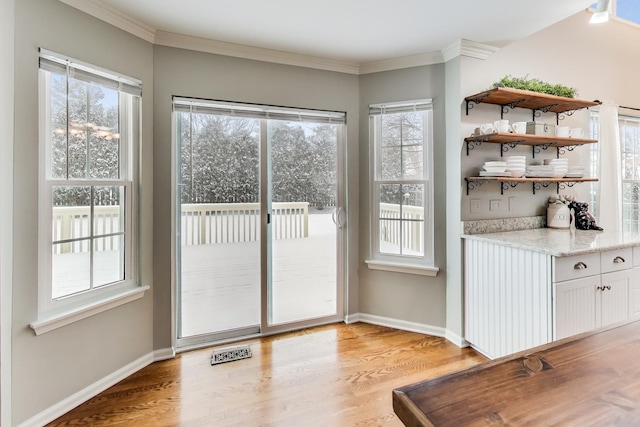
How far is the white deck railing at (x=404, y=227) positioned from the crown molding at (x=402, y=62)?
123 cm

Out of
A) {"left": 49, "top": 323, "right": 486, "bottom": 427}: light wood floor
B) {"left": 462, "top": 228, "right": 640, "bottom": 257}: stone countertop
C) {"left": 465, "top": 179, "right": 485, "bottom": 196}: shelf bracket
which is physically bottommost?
{"left": 49, "top": 323, "right": 486, "bottom": 427}: light wood floor

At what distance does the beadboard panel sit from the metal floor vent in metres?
1.77

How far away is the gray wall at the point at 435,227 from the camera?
9.25 feet

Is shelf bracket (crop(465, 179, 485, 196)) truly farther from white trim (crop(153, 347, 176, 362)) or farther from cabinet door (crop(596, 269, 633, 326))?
white trim (crop(153, 347, 176, 362))

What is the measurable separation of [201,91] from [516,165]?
2551 mm

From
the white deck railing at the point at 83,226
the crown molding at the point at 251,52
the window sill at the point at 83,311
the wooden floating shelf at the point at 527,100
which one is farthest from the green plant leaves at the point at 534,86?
the window sill at the point at 83,311

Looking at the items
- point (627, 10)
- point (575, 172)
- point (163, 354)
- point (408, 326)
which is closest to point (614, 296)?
point (575, 172)

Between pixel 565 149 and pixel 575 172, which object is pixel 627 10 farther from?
pixel 575 172

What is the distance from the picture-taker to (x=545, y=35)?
→ 9.77 feet

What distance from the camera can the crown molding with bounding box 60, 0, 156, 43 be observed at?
1.96m

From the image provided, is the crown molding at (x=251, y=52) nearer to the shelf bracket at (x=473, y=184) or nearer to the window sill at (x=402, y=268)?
the shelf bracket at (x=473, y=184)

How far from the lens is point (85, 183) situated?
2045mm

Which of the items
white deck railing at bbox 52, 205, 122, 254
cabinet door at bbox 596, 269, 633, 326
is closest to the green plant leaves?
cabinet door at bbox 596, 269, 633, 326

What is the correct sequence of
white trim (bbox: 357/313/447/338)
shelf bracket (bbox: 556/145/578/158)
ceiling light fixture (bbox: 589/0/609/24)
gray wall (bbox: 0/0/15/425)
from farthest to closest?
1. shelf bracket (bbox: 556/145/578/158)
2. white trim (bbox: 357/313/447/338)
3. ceiling light fixture (bbox: 589/0/609/24)
4. gray wall (bbox: 0/0/15/425)
